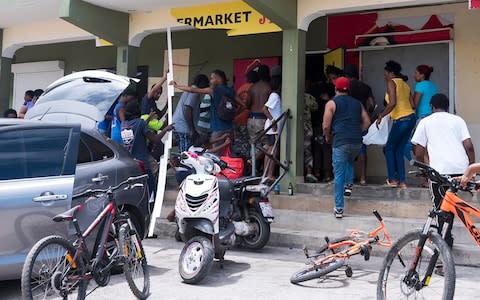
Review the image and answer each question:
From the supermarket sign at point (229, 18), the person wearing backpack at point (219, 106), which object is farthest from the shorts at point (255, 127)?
the supermarket sign at point (229, 18)

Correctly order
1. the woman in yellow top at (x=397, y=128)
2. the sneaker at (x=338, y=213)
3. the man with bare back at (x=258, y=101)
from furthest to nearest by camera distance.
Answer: the man with bare back at (x=258, y=101) → the woman in yellow top at (x=397, y=128) → the sneaker at (x=338, y=213)

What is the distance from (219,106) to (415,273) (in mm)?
5405

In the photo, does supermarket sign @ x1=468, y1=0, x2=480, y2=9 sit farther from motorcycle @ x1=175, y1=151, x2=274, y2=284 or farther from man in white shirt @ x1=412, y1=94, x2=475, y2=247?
motorcycle @ x1=175, y1=151, x2=274, y2=284

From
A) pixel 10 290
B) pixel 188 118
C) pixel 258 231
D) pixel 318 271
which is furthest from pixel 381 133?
pixel 10 290

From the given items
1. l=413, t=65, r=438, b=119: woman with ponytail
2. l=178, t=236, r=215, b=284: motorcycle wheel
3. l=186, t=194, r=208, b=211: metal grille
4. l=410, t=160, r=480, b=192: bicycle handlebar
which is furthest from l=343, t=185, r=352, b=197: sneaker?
l=410, t=160, r=480, b=192: bicycle handlebar

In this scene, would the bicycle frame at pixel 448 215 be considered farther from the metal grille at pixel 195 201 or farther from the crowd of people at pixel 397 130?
the metal grille at pixel 195 201

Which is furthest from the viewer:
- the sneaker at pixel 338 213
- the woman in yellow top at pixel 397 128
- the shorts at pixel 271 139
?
the shorts at pixel 271 139

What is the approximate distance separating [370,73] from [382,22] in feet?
2.99

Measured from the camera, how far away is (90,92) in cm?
647

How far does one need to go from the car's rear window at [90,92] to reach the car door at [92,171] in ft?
1.34

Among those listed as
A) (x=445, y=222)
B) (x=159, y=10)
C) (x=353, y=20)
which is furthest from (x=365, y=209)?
(x=159, y=10)

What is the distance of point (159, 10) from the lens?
33.9 feet

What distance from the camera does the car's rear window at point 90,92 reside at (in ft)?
20.9

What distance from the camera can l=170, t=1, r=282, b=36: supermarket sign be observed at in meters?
9.26
